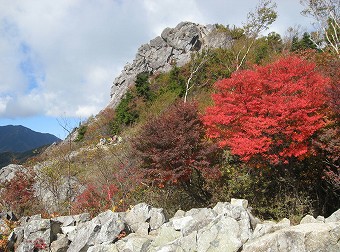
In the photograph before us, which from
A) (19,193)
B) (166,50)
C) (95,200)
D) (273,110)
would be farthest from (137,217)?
(166,50)

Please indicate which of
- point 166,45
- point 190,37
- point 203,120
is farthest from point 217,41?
point 203,120

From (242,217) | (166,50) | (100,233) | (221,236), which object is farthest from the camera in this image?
(166,50)

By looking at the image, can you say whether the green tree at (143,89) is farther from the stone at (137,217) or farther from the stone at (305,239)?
the stone at (305,239)

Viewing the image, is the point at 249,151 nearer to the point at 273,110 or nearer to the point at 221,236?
the point at 273,110

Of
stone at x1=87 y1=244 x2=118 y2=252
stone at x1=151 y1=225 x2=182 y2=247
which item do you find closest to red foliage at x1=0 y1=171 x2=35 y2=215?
stone at x1=87 y1=244 x2=118 y2=252

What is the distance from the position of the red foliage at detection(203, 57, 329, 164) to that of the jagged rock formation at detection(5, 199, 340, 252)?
→ 2.24 meters

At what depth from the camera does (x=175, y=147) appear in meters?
10.5

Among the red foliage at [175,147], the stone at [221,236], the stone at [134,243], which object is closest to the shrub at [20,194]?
the red foliage at [175,147]

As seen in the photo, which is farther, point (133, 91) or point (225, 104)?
point (133, 91)

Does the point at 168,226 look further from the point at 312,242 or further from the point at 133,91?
the point at 133,91

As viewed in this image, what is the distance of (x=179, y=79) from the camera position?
34500 millimetres

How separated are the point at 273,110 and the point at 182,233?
176 inches

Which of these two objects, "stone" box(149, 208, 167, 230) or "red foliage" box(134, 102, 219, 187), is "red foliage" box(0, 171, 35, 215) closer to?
"red foliage" box(134, 102, 219, 187)

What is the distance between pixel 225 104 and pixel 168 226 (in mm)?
4540
